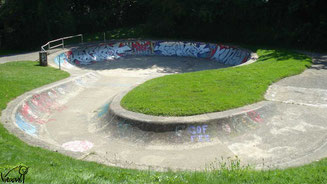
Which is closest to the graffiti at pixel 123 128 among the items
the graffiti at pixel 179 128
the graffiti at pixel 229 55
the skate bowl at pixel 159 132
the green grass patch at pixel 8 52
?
the skate bowl at pixel 159 132

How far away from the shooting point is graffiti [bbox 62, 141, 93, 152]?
9.43 m

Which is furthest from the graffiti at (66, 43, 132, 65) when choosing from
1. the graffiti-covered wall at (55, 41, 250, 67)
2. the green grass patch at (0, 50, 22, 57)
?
the green grass patch at (0, 50, 22, 57)

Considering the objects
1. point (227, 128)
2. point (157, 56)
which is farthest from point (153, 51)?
point (227, 128)

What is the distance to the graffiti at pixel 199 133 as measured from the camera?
8.90 meters

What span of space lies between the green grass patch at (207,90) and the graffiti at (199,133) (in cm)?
63

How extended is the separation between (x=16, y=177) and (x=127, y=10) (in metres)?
30.2

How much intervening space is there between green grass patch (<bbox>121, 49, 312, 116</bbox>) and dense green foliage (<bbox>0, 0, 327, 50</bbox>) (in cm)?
709

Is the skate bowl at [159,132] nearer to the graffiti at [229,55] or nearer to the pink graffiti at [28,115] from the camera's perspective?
the pink graffiti at [28,115]

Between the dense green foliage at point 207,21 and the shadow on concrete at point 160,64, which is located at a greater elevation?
the dense green foliage at point 207,21

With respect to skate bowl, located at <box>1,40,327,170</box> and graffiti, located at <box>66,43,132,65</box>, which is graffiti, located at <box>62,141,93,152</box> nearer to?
skate bowl, located at <box>1,40,327,170</box>

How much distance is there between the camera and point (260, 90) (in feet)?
38.5
